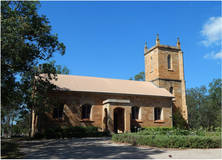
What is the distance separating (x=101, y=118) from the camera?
79.7 ft

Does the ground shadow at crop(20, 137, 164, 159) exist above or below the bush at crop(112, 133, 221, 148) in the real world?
below

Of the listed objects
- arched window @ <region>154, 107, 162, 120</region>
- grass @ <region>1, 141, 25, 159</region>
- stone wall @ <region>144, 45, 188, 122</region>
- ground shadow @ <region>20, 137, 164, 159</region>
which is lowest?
ground shadow @ <region>20, 137, 164, 159</region>

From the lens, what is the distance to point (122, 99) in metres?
25.5

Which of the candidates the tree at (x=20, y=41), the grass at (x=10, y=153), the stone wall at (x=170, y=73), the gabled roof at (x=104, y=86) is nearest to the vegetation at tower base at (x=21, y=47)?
the tree at (x=20, y=41)

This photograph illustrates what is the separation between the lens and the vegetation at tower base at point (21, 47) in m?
12.8

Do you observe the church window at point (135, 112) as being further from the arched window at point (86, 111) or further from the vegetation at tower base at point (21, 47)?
the vegetation at tower base at point (21, 47)

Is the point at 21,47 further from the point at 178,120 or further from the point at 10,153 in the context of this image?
the point at 178,120

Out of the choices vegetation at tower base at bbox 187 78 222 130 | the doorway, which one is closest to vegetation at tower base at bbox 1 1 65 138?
the doorway

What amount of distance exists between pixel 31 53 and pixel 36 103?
3949mm

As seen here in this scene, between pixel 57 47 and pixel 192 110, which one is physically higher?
pixel 57 47

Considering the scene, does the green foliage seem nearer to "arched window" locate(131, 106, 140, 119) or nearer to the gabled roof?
the gabled roof

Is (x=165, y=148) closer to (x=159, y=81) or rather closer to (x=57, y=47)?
(x=57, y=47)

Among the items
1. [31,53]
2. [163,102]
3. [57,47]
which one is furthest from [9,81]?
[163,102]

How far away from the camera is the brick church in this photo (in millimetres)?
22891
